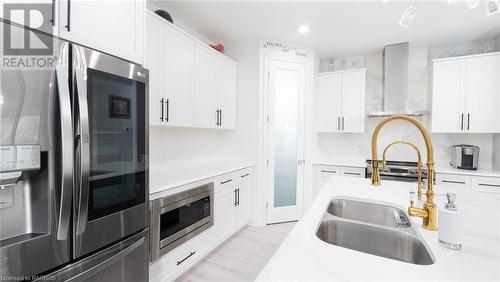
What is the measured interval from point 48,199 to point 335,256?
118 cm

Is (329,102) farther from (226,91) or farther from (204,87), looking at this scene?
(204,87)

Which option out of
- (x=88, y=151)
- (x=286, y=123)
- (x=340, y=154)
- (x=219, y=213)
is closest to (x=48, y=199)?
(x=88, y=151)

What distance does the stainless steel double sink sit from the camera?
97 centimetres

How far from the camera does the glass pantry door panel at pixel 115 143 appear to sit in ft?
3.73

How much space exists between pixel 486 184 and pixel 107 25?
4214 mm

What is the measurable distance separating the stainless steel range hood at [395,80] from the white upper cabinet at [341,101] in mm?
255

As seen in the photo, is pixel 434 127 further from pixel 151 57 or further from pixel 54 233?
pixel 54 233

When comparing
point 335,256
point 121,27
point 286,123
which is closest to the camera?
point 335,256

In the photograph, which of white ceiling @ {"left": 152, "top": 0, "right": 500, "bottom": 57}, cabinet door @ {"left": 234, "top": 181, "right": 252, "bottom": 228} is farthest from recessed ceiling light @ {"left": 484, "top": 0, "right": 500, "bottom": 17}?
cabinet door @ {"left": 234, "top": 181, "right": 252, "bottom": 228}

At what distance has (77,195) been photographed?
39.9 inches

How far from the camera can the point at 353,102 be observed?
12.1 ft

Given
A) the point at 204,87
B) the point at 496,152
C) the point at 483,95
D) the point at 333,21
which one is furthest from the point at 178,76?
the point at 496,152

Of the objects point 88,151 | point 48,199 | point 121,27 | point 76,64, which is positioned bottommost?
point 48,199

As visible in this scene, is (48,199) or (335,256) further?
(48,199)
